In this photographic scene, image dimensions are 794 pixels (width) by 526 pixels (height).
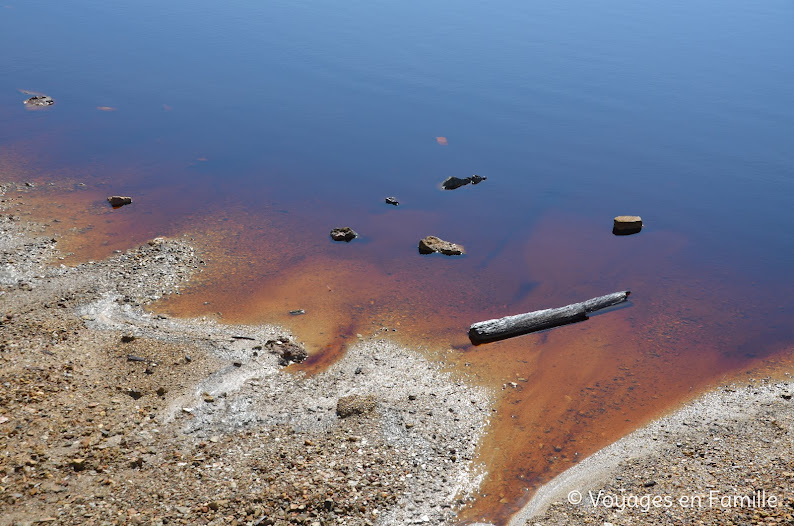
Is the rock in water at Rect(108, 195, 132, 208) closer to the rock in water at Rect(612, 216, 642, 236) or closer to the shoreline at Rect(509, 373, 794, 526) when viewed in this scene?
the shoreline at Rect(509, 373, 794, 526)

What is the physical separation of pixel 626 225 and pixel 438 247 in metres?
6.22

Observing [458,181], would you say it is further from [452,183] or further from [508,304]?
[508,304]

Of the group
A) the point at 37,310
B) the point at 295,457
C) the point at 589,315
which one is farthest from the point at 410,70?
the point at 295,457

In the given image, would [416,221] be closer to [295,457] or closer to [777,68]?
[295,457]

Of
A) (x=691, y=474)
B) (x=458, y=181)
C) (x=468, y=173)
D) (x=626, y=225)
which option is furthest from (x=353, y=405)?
(x=468, y=173)

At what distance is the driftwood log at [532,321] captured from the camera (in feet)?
48.3

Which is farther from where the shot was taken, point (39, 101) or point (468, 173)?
point (39, 101)

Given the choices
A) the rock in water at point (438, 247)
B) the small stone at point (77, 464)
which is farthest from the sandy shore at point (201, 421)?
the rock in water at point (438, 247)

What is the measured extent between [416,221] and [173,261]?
7.43 m

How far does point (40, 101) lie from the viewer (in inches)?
1082

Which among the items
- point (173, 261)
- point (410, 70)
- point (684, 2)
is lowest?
point (173, 261)

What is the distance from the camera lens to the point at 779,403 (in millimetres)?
12867

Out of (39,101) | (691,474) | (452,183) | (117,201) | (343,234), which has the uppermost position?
(452,183)

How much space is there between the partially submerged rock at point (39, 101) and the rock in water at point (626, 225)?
77.0 feet
